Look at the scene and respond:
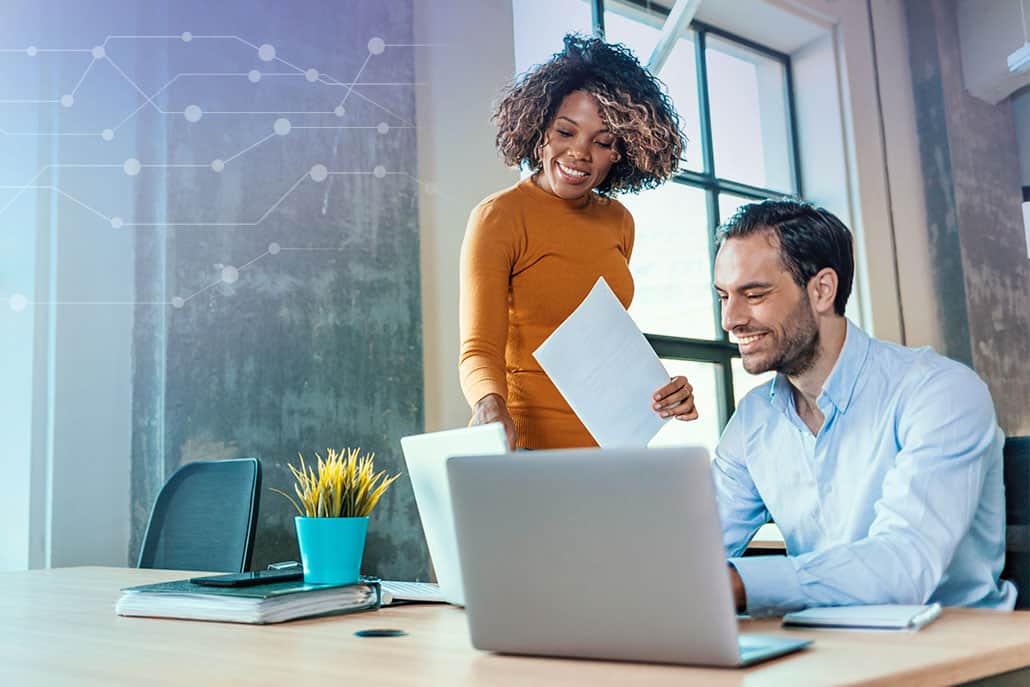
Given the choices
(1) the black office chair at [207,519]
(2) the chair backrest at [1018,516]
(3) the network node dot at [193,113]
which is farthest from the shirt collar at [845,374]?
(3) the network node dot at [193,113]

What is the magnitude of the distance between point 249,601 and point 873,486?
78 cm

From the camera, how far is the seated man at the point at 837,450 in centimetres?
97

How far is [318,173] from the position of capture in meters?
2.98

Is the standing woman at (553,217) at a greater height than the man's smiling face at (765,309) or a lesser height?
greater

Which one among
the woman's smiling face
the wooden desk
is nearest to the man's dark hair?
the woman's smiling face

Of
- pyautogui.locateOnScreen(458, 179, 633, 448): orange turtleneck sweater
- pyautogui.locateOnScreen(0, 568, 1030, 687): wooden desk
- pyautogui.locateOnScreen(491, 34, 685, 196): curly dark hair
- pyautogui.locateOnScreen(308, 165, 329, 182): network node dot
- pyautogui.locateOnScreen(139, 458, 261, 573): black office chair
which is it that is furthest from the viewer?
pyautogui.locateOnScreen(308, 165, 329, 182): network node dot

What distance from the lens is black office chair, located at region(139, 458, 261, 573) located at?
2119mm

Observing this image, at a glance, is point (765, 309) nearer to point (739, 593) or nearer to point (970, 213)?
point (739, 593)

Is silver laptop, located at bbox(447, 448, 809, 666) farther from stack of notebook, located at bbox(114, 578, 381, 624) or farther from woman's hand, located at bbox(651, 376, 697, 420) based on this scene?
woman's hand, located at bbox(651, 376, 697, 420)

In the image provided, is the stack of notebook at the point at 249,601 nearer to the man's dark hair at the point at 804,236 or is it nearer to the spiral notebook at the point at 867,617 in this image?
the spiral notebook at the point at 867,617

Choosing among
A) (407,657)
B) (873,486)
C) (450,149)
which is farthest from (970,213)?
(407,657)

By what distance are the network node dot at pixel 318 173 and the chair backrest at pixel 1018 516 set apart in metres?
2.19

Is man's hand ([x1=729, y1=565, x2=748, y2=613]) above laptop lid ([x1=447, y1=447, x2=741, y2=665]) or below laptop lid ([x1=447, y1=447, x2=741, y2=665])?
below

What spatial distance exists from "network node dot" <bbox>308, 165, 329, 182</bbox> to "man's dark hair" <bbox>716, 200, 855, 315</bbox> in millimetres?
1776
